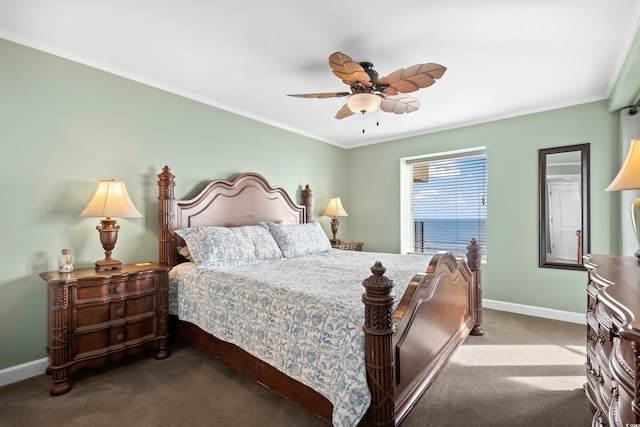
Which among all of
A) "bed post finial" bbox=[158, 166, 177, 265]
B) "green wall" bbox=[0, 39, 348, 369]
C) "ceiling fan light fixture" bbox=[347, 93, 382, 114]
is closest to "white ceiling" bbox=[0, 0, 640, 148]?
"green wall" bbox=[0, 39, 348, 369]

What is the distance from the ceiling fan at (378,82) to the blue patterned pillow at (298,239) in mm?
1538

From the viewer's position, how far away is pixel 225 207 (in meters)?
3.48

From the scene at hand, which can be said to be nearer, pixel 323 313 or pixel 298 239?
pixel 323 313

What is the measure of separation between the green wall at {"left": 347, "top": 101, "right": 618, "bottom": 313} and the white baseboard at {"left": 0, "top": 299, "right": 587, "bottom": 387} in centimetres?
6

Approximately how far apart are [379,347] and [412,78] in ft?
5.81

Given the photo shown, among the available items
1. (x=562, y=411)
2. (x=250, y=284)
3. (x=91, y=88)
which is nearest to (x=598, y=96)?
(x=562, y=411)

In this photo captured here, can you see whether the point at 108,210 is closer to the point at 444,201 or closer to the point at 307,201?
the point at 307,201

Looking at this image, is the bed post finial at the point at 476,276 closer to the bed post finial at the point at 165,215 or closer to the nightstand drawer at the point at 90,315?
the bed post finial at the point at 165,215

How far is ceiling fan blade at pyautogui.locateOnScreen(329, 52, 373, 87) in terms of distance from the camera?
6.49 feet

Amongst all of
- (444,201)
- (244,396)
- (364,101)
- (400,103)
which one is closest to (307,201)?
(444,201)

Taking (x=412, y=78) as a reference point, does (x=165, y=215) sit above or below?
below

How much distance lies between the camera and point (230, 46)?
2.33 m

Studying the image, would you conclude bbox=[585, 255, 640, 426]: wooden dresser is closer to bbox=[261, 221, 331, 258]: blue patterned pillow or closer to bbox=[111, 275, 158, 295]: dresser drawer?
bbox=[261, 221, 331, 258]: blue patterned pillow

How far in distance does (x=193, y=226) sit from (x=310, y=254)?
1.32 metres
